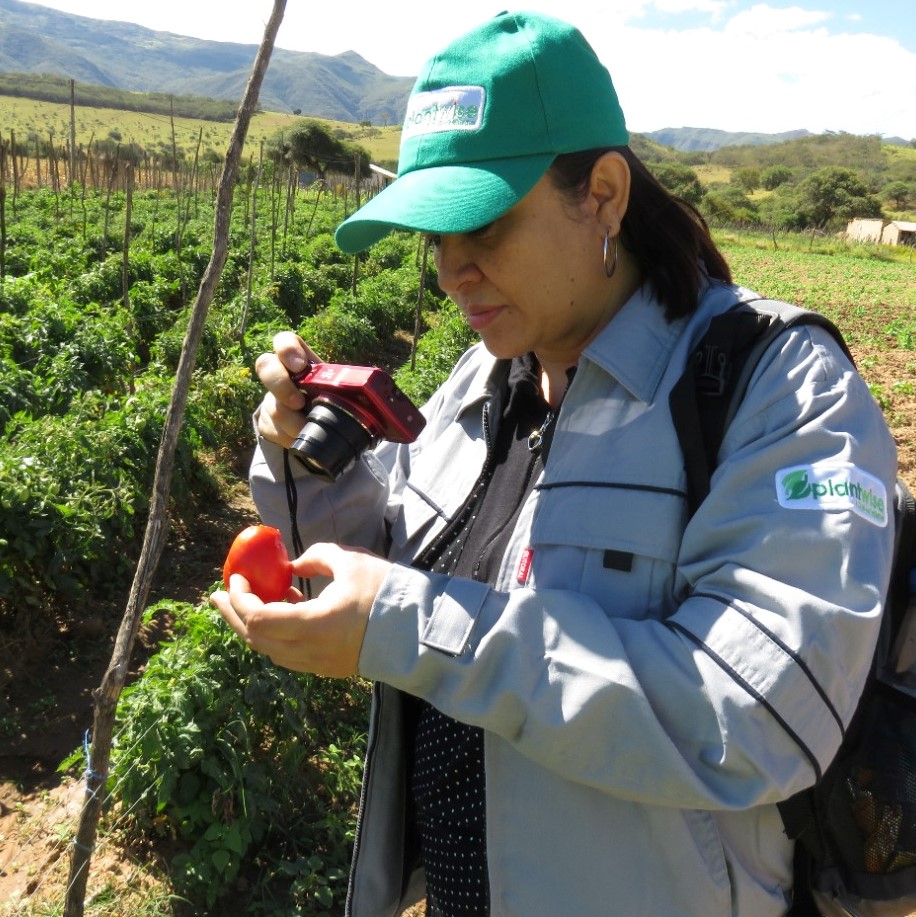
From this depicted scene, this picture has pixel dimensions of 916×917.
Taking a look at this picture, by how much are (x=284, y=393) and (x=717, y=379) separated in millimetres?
785

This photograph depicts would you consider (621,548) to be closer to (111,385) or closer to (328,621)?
(328,621)

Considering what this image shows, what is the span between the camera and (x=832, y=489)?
0.95 m

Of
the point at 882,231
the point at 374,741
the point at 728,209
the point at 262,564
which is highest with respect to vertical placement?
the point at 728,209


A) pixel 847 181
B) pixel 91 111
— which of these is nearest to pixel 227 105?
pixel 91 111

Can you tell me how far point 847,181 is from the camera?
61500 mm

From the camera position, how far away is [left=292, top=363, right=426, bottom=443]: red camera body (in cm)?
145

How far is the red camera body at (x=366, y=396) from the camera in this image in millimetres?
1453

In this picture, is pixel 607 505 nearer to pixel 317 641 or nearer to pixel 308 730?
Result: pixel 317 641

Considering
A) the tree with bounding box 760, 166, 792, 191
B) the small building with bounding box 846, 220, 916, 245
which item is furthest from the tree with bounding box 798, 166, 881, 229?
the tree with bounding box 760, 166, 792, 191

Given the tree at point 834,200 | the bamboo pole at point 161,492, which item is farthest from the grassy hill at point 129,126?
the bamboo pole at point 161,492

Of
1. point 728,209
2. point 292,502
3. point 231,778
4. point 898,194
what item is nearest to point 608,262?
point 292,502

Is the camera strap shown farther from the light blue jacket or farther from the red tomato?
the light blue jacket

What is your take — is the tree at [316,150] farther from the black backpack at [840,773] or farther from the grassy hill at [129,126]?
the black backpack at [840,773]

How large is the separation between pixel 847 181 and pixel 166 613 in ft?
224
